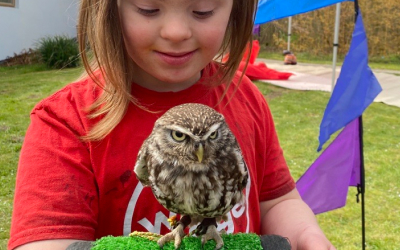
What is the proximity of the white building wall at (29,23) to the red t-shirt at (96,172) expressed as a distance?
9.16 meters

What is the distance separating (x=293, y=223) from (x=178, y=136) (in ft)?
2.34

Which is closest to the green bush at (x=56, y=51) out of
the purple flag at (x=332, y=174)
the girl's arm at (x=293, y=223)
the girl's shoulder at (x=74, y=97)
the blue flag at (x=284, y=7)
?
the blue flag at (x=284, y=7)

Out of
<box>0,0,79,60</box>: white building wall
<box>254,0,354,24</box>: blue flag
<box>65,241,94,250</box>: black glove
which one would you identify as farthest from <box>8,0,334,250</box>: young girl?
<box>0,0,79,60</box>: white building wall

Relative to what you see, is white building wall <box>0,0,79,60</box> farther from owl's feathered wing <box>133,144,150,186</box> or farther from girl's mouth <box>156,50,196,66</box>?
owl's feathered wing <box>133,144,150,186</box>

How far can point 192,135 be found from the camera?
1.09 metres

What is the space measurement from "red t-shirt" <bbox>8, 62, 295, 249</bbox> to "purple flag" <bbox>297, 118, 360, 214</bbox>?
3.77 ft

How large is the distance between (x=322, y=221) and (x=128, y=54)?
319cm

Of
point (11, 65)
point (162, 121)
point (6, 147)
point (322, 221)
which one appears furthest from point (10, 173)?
point (11, 65)

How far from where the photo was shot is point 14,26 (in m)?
10.7

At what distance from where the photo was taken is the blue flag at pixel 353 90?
8.93ft

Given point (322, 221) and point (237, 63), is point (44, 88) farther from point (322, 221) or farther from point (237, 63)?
point (237, 63)

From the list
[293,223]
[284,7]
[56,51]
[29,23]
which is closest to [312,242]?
[293,223]

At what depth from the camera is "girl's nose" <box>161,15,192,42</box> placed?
4.22 feet

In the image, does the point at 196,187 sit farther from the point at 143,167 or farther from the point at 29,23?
the point at 29,23
